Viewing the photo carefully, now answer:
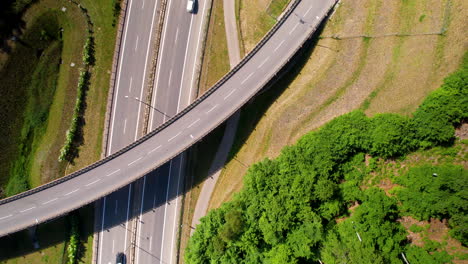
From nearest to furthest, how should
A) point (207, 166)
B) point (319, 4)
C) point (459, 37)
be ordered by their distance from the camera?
point (459, 37) < point (319, 4) < point (207, 166)

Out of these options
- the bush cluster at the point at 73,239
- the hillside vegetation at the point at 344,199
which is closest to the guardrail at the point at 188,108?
the bush cluster at the point at 73,239

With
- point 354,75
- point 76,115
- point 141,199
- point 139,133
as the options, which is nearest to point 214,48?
point 139,133

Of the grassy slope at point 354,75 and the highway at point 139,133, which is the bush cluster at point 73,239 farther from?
the grassy slope at point 354,75

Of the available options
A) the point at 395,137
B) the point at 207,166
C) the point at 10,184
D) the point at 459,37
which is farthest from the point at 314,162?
the point at 10,184

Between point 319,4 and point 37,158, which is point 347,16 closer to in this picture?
point 319,4

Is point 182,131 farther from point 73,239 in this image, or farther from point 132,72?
point 73,239
